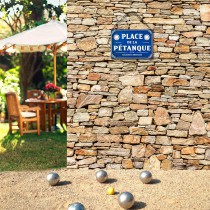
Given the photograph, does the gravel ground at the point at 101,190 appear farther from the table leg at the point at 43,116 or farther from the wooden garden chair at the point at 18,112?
the table leg at the point at 43,116

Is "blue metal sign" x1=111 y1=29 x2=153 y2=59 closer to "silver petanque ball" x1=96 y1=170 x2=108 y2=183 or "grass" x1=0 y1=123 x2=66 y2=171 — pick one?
"silver petanque ball" x1=96 y1=170 x2=108 y2=183

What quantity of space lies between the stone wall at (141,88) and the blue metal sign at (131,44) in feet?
0.29

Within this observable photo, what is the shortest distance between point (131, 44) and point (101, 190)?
2168 millimetres

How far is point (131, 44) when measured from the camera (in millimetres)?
6098

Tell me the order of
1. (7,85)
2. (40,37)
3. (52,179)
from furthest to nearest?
(7,85) < (40,37) < (52,179)

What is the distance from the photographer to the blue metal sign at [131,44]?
6.06 m

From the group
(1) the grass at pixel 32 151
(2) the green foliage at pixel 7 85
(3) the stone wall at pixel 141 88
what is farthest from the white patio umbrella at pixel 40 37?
(2) the green foliage at pixel 7 85

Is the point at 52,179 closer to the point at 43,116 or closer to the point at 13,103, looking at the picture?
the point at 13,103

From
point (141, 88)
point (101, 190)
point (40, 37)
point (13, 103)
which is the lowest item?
point (101, 190)

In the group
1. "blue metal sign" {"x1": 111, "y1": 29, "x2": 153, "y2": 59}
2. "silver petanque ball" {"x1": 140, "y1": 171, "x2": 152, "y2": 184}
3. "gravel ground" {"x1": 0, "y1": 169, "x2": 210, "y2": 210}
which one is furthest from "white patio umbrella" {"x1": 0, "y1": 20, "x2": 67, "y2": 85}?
"silver petanque ball" {"x1": 140, "y1": 171, "x2": 152, "y2": 184}

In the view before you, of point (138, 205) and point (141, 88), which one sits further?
point (141, 88)

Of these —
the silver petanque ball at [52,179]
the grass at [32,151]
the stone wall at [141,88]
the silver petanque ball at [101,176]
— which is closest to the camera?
the silver petanque ball at [52,179]

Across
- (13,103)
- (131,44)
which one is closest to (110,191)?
(131,44)

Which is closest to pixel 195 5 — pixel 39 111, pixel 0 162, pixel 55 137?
pixel 0 162
